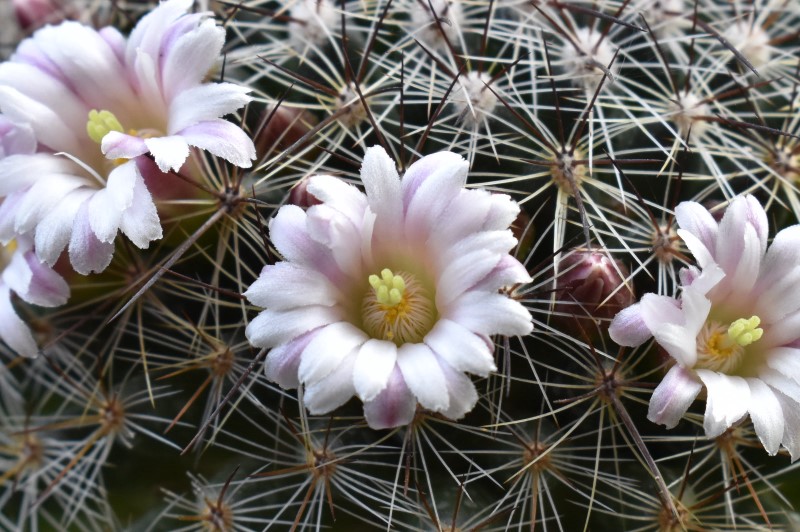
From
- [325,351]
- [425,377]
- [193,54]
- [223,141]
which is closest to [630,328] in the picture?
[425,377]

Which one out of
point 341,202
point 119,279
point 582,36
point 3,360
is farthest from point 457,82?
point 3,360

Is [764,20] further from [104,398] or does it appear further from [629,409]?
[104,398]

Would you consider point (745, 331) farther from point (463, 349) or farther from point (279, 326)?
point (279, 326)

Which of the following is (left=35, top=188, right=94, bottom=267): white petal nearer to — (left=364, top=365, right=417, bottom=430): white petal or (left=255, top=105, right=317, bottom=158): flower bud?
(left=255, top=105, right=317, bottom=158): flower bud

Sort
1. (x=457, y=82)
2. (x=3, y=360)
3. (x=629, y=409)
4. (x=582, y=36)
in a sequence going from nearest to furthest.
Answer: (x=629, y=409) → (x=457, y=82) → (x=582, y=36) → (x=3, y=360)

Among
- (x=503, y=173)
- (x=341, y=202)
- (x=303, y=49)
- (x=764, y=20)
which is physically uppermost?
(x=764, y=20)

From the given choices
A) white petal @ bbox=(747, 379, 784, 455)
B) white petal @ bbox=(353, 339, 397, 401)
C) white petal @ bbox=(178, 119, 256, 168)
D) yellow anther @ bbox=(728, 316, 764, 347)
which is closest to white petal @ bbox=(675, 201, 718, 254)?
yellow anther @ bbox=(728, 316, 764, 347)
